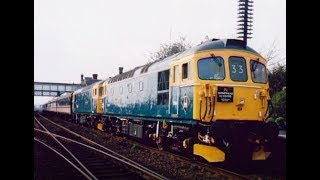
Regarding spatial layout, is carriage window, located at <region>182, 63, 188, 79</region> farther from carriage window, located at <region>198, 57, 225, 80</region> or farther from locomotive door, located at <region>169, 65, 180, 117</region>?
carriage window, located at <region>198, 57, 225, 80</region>

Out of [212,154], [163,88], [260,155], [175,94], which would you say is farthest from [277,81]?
[212,154]

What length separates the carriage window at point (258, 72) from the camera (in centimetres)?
1148

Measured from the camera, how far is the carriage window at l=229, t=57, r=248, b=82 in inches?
440

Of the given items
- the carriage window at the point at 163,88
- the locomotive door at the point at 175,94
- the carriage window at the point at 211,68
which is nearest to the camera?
the carriage window at the point at 211,68

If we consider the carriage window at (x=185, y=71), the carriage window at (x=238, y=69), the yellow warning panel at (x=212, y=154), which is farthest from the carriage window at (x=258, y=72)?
the yellow warning panel at (x=212, y=154)

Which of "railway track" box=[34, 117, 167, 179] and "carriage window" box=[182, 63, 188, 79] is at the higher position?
"carriage window" box=[182, 63, 188, 79]

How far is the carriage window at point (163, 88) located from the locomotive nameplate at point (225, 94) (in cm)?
269

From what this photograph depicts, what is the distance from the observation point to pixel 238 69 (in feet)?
37.2

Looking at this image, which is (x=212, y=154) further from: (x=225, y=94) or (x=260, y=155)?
(x=225, y=94)

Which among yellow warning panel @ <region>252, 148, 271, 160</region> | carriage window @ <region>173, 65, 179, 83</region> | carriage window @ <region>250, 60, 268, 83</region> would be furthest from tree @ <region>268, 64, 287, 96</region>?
yellow warning panel @ <region>252, 148, 271, 160</region>

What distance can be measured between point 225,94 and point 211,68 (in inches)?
34.7

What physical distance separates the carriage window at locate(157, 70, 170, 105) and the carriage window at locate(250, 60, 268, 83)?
294 centimetres

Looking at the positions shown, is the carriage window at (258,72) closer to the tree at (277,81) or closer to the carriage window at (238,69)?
the carriage window at (238,69)
